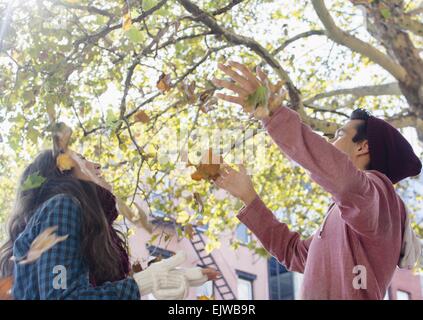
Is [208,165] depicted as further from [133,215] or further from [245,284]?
[245,284]

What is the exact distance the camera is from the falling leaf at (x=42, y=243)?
2020 mm

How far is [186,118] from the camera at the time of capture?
23.4 feet

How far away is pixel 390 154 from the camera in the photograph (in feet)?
8.75

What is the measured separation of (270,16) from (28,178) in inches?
240

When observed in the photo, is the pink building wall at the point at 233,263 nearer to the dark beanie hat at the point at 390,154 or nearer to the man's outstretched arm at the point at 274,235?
the man's outstretched arm at the point at 274,235

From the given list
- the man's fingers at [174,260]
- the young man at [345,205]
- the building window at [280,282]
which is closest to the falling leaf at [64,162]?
the young man at [345,205]

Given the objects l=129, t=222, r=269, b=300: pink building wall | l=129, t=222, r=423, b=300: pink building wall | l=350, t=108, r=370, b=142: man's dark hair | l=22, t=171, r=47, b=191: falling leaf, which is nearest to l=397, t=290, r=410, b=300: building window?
l=129, t=222, r=423, b=300: pink building wall

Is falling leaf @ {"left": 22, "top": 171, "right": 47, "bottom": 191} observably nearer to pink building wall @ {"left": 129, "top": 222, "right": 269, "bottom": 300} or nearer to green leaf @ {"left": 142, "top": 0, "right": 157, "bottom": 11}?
green leaf @ {"left": 142, "top": 0, "right": 157, "bottom": 11}

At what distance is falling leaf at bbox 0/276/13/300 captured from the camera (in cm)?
211

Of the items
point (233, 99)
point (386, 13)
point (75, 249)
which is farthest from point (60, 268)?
point (386, 13)

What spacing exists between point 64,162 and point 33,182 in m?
0.19

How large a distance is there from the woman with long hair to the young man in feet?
1.82

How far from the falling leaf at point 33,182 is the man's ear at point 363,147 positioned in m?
1.32

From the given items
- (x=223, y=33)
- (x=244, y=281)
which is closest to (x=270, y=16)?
(x=223, y=33)
